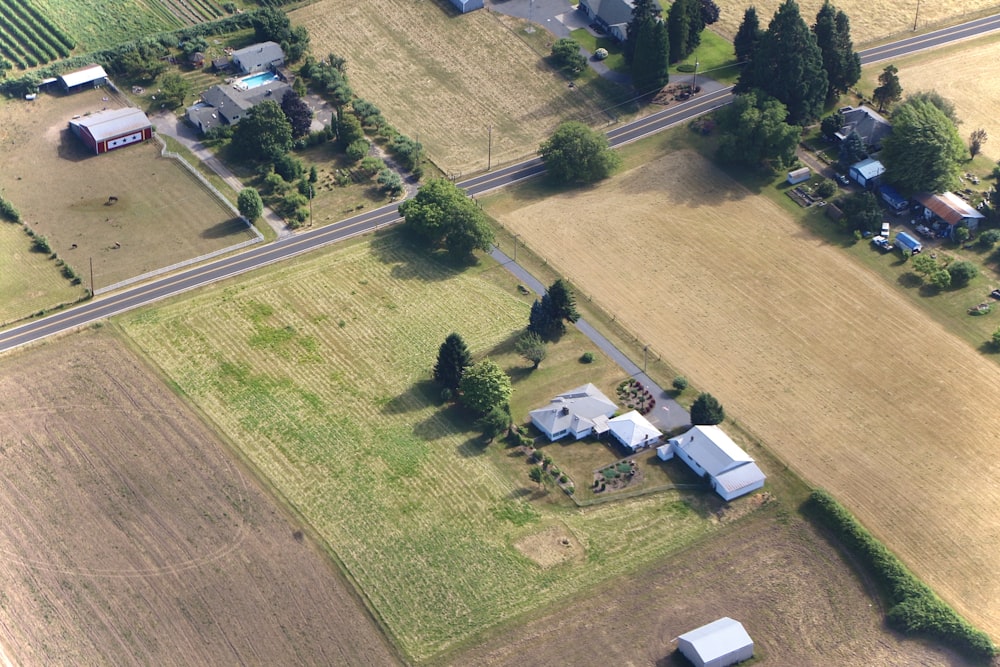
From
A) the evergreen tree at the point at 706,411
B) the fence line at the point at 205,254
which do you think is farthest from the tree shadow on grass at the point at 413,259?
the evergreen tree at the point at 706,411

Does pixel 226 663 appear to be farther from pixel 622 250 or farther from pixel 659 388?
pixel 622 250

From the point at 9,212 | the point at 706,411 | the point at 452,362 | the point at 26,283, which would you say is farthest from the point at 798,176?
the point at 9,212

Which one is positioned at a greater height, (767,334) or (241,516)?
(767,334)

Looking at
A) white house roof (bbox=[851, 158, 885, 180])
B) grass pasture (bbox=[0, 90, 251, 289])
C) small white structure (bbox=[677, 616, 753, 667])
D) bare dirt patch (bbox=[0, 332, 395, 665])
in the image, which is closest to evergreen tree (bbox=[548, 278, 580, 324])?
bare dirt patch (bbox=[0, 332, 395, 665])

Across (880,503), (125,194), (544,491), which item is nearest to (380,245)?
(125,194)

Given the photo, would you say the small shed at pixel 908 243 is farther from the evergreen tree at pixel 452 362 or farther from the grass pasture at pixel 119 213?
the grass pasture at pixel 119 213

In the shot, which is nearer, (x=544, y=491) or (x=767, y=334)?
(x=544, y=491)

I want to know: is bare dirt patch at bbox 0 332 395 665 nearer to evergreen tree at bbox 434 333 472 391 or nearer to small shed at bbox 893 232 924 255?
evergreen tree at bbox 434 333 472 391
